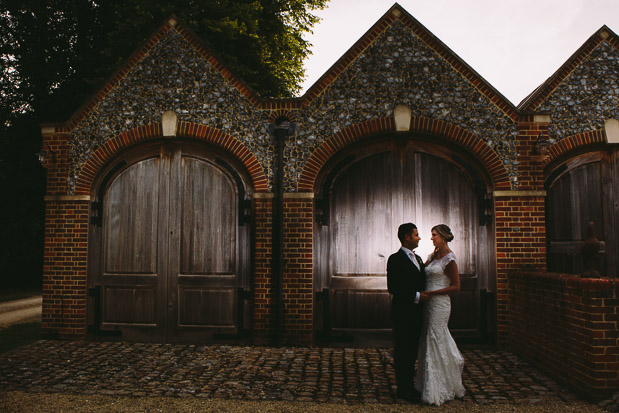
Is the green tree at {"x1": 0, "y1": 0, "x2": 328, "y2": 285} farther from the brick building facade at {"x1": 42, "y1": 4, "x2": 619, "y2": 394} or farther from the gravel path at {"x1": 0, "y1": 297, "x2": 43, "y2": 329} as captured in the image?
the brick building facade at {"x1": 42, "y1": 4, "x2": 619, "y2": 394}

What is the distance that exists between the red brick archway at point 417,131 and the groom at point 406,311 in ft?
9.07

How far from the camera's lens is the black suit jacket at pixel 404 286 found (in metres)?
4.56

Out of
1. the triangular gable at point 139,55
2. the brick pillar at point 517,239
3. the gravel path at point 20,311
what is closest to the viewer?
the brick pillar at point 517,239

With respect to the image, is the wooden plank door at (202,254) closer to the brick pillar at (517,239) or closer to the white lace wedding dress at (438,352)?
the white lace wedding dress at (438,352)

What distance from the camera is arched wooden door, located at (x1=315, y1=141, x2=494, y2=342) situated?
23.3ft

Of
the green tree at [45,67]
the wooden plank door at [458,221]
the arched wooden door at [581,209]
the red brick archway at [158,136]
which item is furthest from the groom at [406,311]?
the green tree at [45,67]

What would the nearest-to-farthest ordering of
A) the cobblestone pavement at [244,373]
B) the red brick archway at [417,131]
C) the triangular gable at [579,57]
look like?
the cobblestone pavement at [244,373], the red brick archway at [417,131], the triangular gable at [579,57]

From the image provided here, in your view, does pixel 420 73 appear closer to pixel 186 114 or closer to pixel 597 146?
pixel 597 146

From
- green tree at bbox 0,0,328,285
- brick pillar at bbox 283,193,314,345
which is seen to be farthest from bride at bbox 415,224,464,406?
green tree at bbox 0,0,328,285

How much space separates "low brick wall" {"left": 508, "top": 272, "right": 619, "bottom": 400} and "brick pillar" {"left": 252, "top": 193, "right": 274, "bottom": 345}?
12.1 feet

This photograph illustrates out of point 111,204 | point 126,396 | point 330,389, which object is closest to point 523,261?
point 330,389

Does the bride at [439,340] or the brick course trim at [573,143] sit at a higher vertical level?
the brick course trim at [573,143]

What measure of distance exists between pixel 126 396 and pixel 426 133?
544 cm

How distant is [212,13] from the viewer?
14625mm
